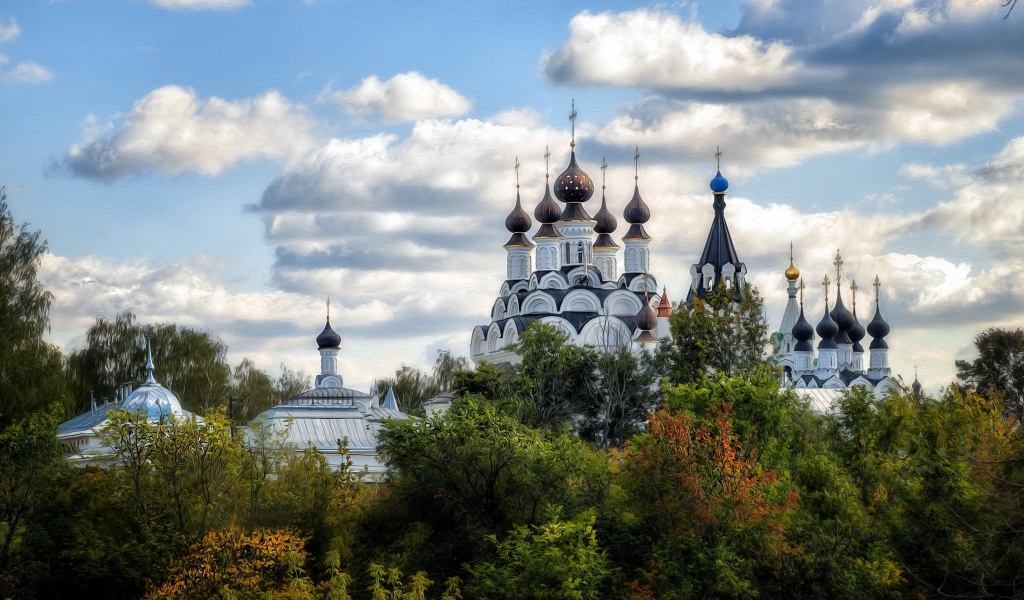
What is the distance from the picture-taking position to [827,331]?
2675 inches

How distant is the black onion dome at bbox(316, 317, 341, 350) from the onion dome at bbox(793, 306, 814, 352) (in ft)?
73.9

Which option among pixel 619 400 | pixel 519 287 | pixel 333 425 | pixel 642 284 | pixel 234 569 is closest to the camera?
pixel 234 569

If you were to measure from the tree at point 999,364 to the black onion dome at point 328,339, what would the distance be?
2150 centimetres

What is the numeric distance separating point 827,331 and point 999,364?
17.5 meters

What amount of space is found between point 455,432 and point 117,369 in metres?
35.0

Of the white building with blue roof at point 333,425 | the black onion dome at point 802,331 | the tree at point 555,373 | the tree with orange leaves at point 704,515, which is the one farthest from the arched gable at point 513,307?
the tree with orange leaves at point 704,515

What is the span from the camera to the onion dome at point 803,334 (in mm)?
67250

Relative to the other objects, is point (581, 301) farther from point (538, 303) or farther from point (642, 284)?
point (642, 284)

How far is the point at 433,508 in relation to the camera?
21781 millimetres

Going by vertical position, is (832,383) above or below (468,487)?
above

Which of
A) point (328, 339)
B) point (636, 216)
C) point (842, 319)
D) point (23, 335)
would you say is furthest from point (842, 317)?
point (23, 335)

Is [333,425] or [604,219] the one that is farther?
[604,219]

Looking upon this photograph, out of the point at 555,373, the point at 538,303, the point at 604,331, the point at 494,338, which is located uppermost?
the point at 538,303

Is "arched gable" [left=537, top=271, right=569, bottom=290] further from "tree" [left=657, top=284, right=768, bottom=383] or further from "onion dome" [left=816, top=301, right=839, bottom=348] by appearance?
"tree" [left=657, top=284, right=768, bottom=383]
